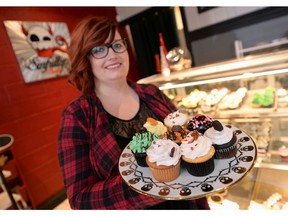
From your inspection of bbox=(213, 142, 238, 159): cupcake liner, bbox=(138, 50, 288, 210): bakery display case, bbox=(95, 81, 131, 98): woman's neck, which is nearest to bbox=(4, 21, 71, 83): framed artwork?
bbox=(138, 50, 288, 210): bakery display case

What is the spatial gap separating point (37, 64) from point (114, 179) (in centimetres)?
303

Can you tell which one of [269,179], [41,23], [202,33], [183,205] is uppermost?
[41,23]

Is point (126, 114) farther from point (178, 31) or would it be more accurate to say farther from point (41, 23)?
point (178, 31)

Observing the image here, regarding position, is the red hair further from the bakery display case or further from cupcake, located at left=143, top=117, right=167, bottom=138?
the bakery display case

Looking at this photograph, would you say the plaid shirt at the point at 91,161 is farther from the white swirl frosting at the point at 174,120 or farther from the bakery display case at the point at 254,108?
the bakery display case at the point at 254,108

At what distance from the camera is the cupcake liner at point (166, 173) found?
42.1 inches

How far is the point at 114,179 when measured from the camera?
3.92 ft

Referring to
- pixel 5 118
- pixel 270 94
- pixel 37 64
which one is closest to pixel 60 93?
pixel 37 64

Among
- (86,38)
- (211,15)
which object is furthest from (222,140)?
(211,15)

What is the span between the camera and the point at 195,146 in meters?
1.19

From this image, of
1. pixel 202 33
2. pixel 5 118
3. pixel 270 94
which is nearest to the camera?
pixel 270 94

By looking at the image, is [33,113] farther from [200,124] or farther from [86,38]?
[200,124]

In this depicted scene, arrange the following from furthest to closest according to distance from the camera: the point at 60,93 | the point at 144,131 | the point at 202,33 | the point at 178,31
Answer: the point at 178,31 → the point at 202,33 → the point at 60,93 → the point at 144,131

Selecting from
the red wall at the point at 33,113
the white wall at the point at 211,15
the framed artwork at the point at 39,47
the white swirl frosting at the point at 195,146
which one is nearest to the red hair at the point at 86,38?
the white swirl frosting at the point at 195,146
